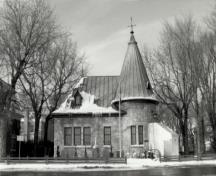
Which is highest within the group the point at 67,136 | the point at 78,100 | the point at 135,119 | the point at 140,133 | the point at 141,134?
the point at 78,100

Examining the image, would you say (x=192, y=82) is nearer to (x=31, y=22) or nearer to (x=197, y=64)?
(x=197, y=64)

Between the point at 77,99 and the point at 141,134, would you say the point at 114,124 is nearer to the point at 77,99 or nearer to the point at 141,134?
the point at 141,134

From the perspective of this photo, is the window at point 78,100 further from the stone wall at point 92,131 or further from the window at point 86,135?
the window at point 86,135

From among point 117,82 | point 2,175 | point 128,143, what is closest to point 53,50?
point 117,82

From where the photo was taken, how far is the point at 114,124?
34.0 m

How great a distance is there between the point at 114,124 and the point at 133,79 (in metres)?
5.41

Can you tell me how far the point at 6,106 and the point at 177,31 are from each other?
2026cm

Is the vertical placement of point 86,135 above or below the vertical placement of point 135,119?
below

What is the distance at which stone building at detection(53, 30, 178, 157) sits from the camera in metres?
32.8

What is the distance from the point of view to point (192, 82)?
3431 centimetres

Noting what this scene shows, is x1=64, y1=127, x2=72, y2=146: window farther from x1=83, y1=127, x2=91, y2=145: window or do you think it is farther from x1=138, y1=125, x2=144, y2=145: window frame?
x1=138, y1=125, x2=144, y2=145: window frame

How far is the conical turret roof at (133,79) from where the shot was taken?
33.9 meters

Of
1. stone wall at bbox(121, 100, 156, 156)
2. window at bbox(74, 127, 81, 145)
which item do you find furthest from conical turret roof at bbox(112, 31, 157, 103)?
window at bbox(74, 127, 81, 145)

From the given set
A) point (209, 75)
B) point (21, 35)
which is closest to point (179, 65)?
point (209, 75)
